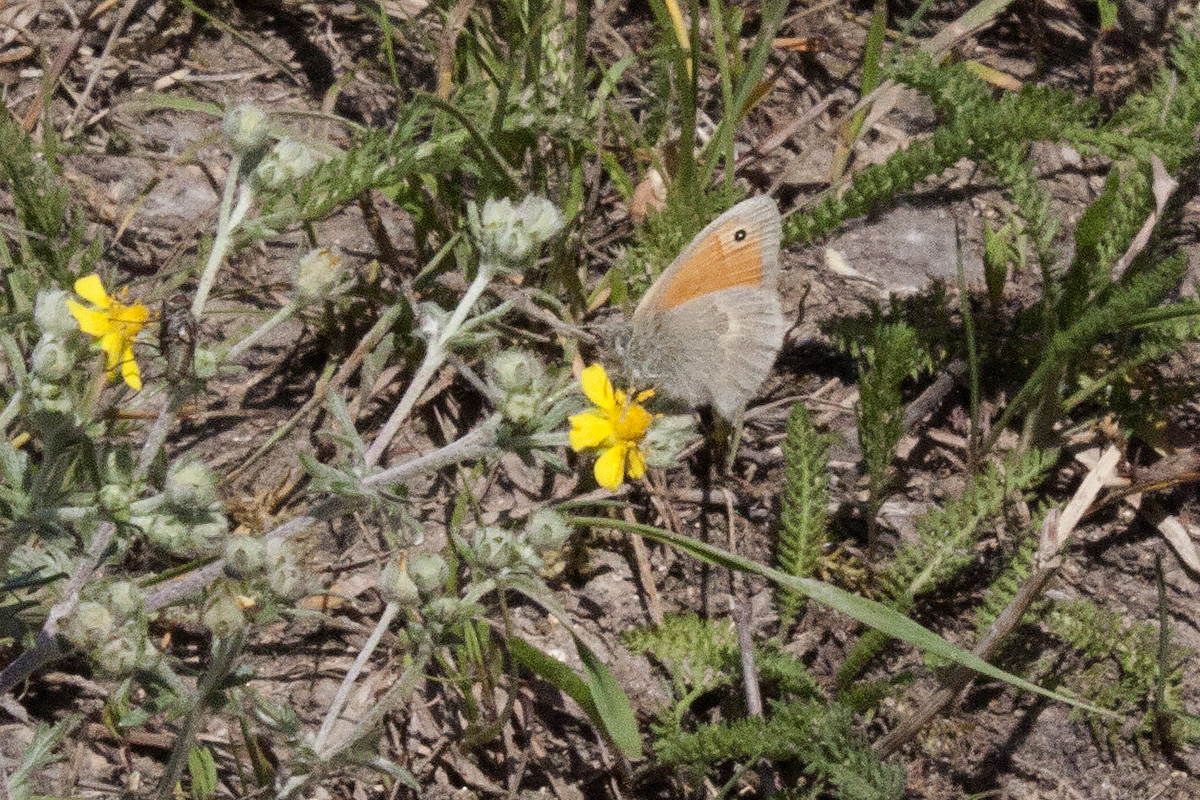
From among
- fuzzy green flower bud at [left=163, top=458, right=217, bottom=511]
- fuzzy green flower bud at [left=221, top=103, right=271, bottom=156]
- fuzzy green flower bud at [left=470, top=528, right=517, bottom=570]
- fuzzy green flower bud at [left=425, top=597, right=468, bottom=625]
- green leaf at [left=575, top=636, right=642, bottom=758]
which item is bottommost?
A: green leaf at [left=575, top=636, right=642, bottom=758]

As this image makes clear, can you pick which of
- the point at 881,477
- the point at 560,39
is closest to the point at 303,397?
the point at 560,39

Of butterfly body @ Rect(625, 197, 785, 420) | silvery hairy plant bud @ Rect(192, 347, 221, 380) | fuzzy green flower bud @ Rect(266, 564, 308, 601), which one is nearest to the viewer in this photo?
fuzzy green flower bud @ Rect(266, 564, 308, 601)

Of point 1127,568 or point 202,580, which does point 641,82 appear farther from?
point 202,580

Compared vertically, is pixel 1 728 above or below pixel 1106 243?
below

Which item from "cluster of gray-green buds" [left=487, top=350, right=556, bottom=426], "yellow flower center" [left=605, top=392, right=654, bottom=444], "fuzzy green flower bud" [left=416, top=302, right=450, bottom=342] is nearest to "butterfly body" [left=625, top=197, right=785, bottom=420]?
"yellow flower center" [left=605, top=392, right=654, bottom=444]

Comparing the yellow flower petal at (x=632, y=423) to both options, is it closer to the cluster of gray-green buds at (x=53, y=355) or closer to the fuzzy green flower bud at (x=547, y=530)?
the fuzzy green flower bud at (x=547, y=530)

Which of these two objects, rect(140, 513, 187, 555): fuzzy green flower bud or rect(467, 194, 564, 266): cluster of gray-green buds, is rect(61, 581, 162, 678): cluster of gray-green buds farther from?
rect(467, 194, 564, 266): cluster of gray-green buds
